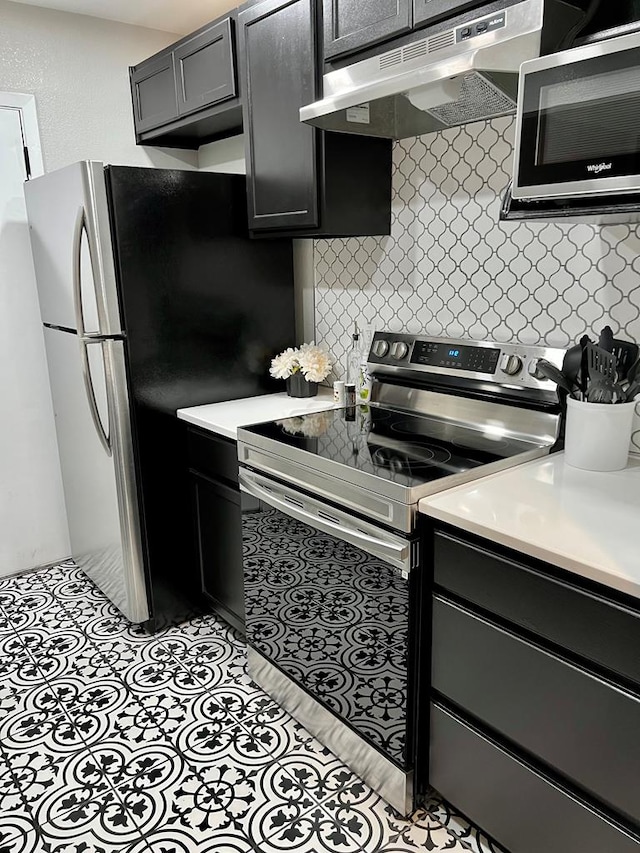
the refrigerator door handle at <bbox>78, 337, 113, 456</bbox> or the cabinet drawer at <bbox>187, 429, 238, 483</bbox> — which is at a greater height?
Result: the refrigerator door handle at <bbox>78, 337, 113, 456</bbox>

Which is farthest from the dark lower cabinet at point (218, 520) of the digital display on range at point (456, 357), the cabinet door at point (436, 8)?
the cabinet door at point (436, 8)

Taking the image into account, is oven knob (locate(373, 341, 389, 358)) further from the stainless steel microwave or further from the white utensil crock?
the stainless steel microwave

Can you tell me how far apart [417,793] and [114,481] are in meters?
1.55

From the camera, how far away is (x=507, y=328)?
2.09 metres

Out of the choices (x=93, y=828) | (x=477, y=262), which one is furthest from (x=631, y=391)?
(x=93, y=828)

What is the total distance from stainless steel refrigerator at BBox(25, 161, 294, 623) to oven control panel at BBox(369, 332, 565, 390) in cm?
63

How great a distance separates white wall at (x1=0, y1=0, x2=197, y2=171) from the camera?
9.25 ft

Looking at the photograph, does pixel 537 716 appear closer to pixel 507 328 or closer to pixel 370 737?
pixel 370 737

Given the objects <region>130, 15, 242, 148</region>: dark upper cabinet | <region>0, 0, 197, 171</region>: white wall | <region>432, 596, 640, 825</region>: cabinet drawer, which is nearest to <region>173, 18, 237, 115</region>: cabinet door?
<region>130, 15, 242, 148</region>: dark upper cabinet

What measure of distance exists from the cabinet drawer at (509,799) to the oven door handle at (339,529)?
42 centimetres

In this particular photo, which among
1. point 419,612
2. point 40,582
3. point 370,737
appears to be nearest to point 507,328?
point 419,612

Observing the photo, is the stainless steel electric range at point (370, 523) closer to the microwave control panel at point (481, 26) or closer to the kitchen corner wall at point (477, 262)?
the kitchen corner wall at point (477, 262)

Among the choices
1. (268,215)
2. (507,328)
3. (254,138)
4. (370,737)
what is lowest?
(370,737)

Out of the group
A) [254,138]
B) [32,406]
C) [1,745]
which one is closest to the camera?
[1,745]
